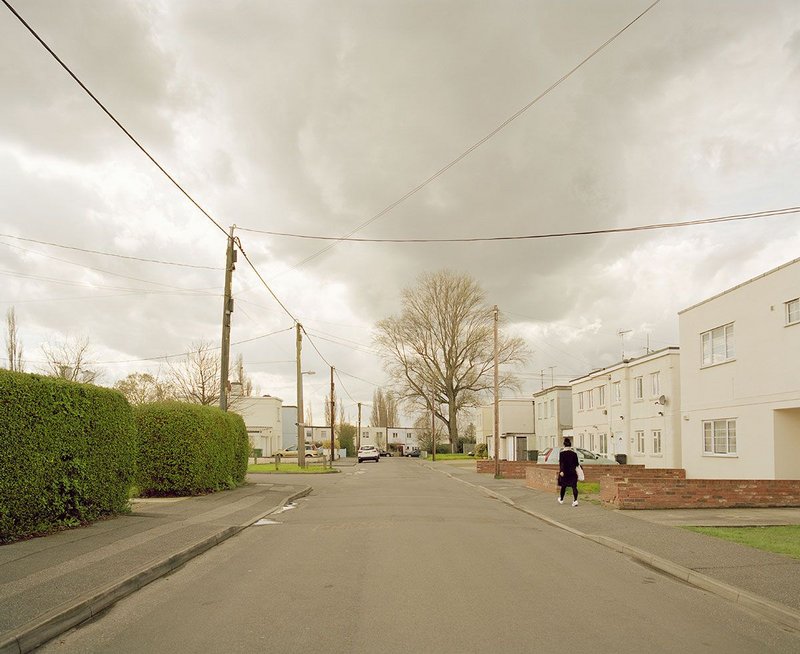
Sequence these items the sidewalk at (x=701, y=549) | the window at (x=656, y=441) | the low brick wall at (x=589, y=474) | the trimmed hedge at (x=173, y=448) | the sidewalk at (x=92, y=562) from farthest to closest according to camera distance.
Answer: the window at (x=656, y=441), the low brick wall at (x=589, y=474), the trimmed hedge at (x=173, y=448), the sidewalk at (x=701, y=549), the sidewalk at (x=92, y=562)

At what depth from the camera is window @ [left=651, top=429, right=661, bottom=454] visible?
35.5 metres

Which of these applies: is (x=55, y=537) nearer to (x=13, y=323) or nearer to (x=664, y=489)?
(x=664, y=489)

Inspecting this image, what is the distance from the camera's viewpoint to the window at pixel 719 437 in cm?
2352

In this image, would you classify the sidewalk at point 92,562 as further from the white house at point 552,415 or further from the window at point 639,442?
the white house at point 552,415

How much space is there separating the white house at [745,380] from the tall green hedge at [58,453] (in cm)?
1701

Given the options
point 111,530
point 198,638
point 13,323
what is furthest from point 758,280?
point 13,323

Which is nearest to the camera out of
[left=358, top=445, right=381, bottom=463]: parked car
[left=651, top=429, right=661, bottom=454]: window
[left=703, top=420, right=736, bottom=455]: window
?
[left=703, top=420, right=736, bottom=455]: window

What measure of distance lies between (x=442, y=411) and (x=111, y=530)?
56331 mm

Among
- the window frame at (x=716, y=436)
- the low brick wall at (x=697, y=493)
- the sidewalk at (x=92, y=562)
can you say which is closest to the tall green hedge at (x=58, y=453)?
the sidewalk at (x=92, y=562)

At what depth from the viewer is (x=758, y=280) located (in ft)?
70.2

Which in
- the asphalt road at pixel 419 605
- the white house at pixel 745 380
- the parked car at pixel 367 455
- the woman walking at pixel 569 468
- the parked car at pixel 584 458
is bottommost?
the parked car at pixel 367 455

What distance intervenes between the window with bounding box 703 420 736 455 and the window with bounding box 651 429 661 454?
33.5ft

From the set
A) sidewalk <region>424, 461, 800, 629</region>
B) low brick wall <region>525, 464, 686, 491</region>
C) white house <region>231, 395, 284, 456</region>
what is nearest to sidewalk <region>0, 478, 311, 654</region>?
sidewalk <region>424, 461, 800, 629</region>

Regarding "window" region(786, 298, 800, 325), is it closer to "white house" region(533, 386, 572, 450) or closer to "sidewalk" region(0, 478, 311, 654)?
"sidewalk" region(0, 478, 311, 654)
